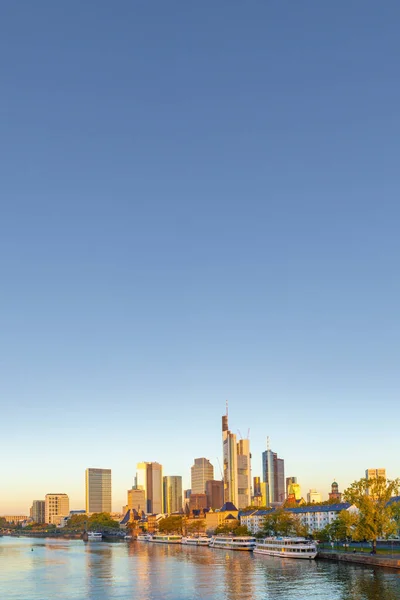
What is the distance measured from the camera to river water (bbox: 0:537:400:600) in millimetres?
91438

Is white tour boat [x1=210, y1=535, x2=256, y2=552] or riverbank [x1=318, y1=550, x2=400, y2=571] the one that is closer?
riverbank [x1=318, y1=550, x2=400, y2=571]

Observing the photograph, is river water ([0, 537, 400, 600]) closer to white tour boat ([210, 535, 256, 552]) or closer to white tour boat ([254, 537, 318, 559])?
white tour boat ([254, 537, 318, 559])

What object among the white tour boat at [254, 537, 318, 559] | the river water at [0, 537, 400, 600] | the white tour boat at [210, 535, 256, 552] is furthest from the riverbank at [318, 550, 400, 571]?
the white tour boat at [210, 535, 256, 552]

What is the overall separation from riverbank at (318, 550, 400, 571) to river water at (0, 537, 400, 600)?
2657 millimetres

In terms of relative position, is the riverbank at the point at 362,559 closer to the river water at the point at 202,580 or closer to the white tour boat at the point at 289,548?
the river water at the point at 202,580

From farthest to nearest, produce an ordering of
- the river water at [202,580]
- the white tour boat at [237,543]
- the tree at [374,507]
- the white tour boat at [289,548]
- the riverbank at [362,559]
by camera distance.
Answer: the white tour boat at [237,543], the white tour boat at [289,548], the tree at [374,507], the riverbank at [362,559], the river water at [202,580]

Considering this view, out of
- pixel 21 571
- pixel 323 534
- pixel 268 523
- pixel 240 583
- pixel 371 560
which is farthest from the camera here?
pixel 268 523

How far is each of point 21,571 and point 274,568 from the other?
5036 centimetres

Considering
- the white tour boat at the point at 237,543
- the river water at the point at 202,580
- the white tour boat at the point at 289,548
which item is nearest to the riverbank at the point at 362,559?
the river water at the point at 202,580

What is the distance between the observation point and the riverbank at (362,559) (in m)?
110

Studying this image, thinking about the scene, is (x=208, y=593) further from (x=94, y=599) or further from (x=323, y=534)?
(x=323, y=534)

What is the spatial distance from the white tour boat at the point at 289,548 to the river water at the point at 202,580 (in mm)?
3900

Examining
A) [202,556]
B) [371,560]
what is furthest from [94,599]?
[202,556]

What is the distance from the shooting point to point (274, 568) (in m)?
124
